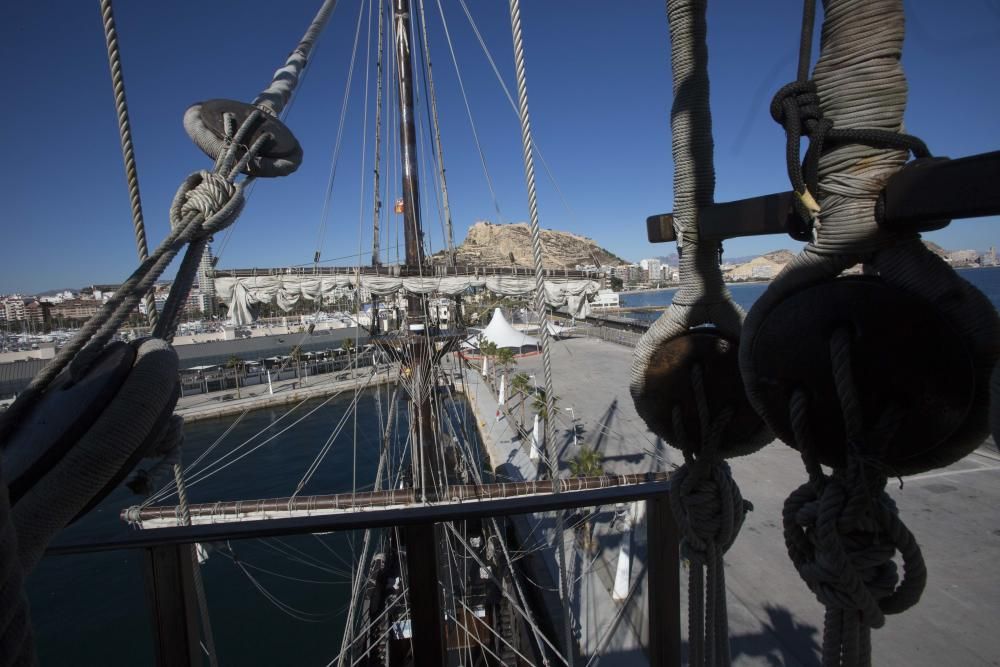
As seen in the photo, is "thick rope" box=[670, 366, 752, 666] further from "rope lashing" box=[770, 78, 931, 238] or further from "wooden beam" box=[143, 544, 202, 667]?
"wooden beam" box=[143, 544, 202, 667]

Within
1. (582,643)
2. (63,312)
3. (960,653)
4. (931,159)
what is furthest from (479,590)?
(63,312)

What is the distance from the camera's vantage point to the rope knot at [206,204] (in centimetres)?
118

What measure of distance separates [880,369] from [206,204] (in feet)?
4.76

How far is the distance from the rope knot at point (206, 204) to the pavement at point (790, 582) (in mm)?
2892

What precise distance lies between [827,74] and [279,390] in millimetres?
26749

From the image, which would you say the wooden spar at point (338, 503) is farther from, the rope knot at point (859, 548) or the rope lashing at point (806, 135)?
the rope lashing at point (806, 135)

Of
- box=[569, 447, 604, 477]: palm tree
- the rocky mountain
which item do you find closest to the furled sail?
box=[569, 447, 604, 477]: palm tree

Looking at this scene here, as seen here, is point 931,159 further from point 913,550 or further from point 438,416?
point 438,416

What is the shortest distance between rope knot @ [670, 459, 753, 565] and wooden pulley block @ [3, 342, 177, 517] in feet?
3.45

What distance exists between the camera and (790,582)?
5344 millimetres

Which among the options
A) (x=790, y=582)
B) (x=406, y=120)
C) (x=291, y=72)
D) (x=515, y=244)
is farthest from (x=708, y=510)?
(x=515, y=244)

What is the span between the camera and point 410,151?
734cm

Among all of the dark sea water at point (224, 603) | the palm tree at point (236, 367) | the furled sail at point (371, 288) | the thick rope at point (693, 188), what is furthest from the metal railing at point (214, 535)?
the palm tree at point (236, 367)

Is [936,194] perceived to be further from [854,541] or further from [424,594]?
[424,594]
